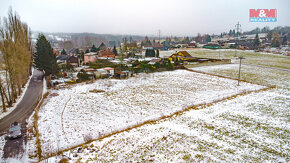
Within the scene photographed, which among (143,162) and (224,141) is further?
(224,141)

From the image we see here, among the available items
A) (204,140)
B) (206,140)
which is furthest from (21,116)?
(206,140)

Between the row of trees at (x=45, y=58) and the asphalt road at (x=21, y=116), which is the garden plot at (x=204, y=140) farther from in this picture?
the row of trees at (x=45, y=58)

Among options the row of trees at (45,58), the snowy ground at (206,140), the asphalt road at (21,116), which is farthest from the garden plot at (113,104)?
the row of trees at (45,58)

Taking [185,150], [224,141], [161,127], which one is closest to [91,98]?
[161,127]

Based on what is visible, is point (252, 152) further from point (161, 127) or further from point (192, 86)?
point (192, 86)

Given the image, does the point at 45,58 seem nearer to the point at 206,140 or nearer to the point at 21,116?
the point at 21,116

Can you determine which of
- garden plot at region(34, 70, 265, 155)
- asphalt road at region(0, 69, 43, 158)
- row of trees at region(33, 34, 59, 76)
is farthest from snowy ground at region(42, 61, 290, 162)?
row of trees at region(33, 34, 59, 76)
